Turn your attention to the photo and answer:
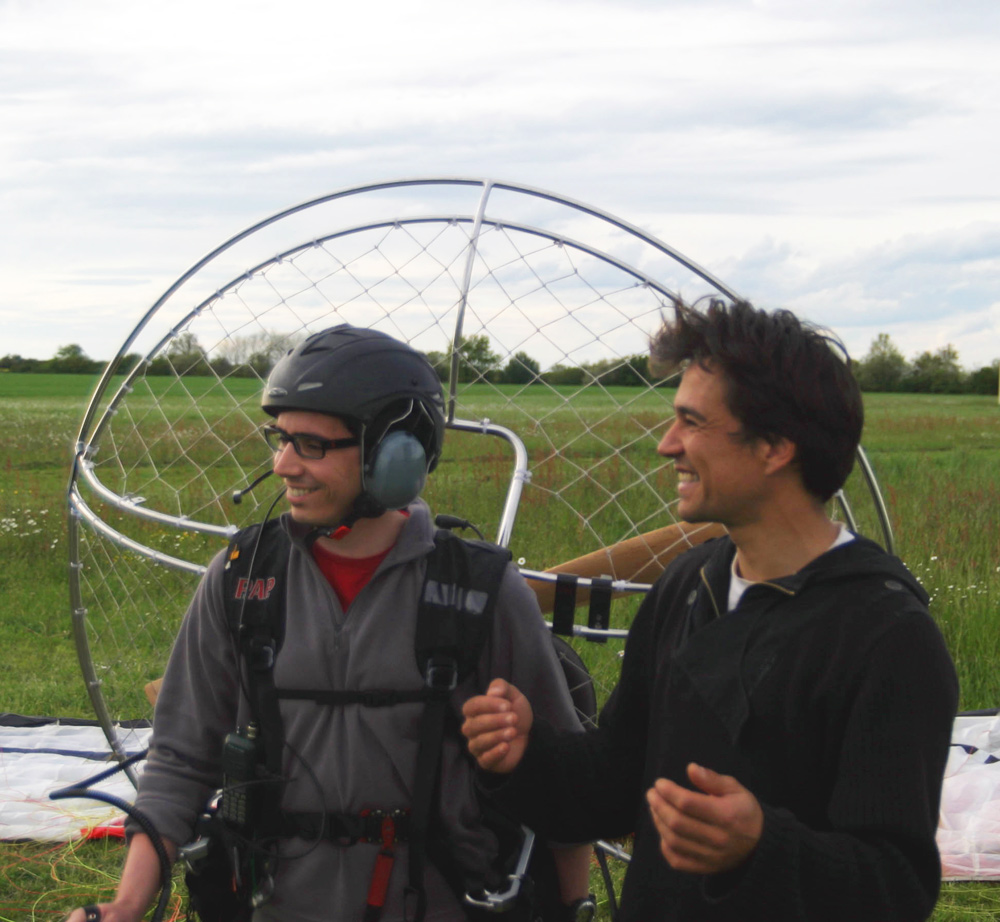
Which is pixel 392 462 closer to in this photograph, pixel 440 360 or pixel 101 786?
pixel 440 360

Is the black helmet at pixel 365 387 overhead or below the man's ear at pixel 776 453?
overhead

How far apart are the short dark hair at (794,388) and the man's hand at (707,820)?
25.4 inches

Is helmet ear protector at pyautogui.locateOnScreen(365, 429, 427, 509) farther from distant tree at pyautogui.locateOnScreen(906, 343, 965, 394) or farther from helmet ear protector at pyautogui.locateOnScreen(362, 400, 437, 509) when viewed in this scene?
distant tree at pyautogui.locateOnScreen(906, 343, 965, 394)

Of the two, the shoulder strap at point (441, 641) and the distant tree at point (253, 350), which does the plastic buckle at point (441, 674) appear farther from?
the distant tree at point (253, 350)

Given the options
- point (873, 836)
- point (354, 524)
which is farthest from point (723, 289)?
point (873, 836)

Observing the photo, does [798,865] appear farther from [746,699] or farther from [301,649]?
[301,649]

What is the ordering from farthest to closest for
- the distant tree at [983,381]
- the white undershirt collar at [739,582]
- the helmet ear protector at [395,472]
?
1. the distant tree at [983,381]
2. the helmet ear protector at [395,472]
3. the white undershirt collar at [739,582]

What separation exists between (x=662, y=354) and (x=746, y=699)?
29.0 inches

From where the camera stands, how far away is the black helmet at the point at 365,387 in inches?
91.7

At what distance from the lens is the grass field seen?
13.8 feet

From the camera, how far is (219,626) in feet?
7.56

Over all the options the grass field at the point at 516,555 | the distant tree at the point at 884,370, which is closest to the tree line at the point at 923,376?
the distant tree at the point at 884,370

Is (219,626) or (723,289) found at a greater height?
(723,289)

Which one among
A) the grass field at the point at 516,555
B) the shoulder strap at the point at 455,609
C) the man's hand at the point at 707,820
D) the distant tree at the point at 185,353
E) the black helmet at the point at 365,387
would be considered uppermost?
the distant tree at the point at 185,353
